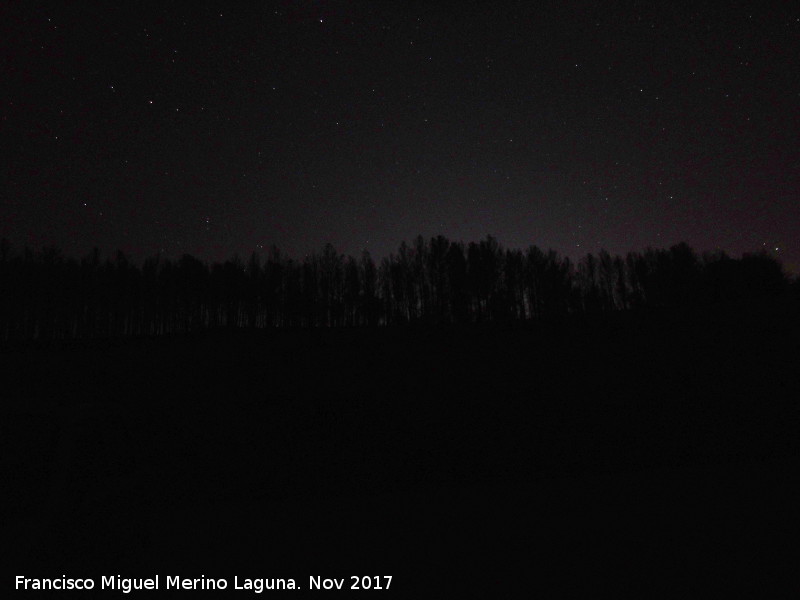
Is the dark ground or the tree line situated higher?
the tree line

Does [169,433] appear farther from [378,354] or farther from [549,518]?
Result: [378,354]

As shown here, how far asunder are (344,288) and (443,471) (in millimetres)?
47898

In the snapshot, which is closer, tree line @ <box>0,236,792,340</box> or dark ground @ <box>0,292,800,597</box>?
dark ground @ <box>0,292,800,597</box>

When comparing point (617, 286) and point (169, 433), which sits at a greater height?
point (617, 286)

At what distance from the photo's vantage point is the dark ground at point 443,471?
341 cm

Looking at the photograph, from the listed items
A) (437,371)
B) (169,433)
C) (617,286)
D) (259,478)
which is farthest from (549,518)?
(617,286)

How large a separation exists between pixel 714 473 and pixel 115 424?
10.7 meters

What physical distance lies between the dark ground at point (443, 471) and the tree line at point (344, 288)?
29.5 meters

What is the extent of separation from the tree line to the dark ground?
Answer: 2955 cm

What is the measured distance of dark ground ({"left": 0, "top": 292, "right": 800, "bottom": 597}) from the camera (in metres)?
3.41

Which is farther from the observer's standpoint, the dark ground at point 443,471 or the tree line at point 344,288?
the tree line at point 344,288

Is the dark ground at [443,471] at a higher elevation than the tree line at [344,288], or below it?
below

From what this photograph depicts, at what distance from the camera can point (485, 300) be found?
52125mm

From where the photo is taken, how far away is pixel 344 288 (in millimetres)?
54344
